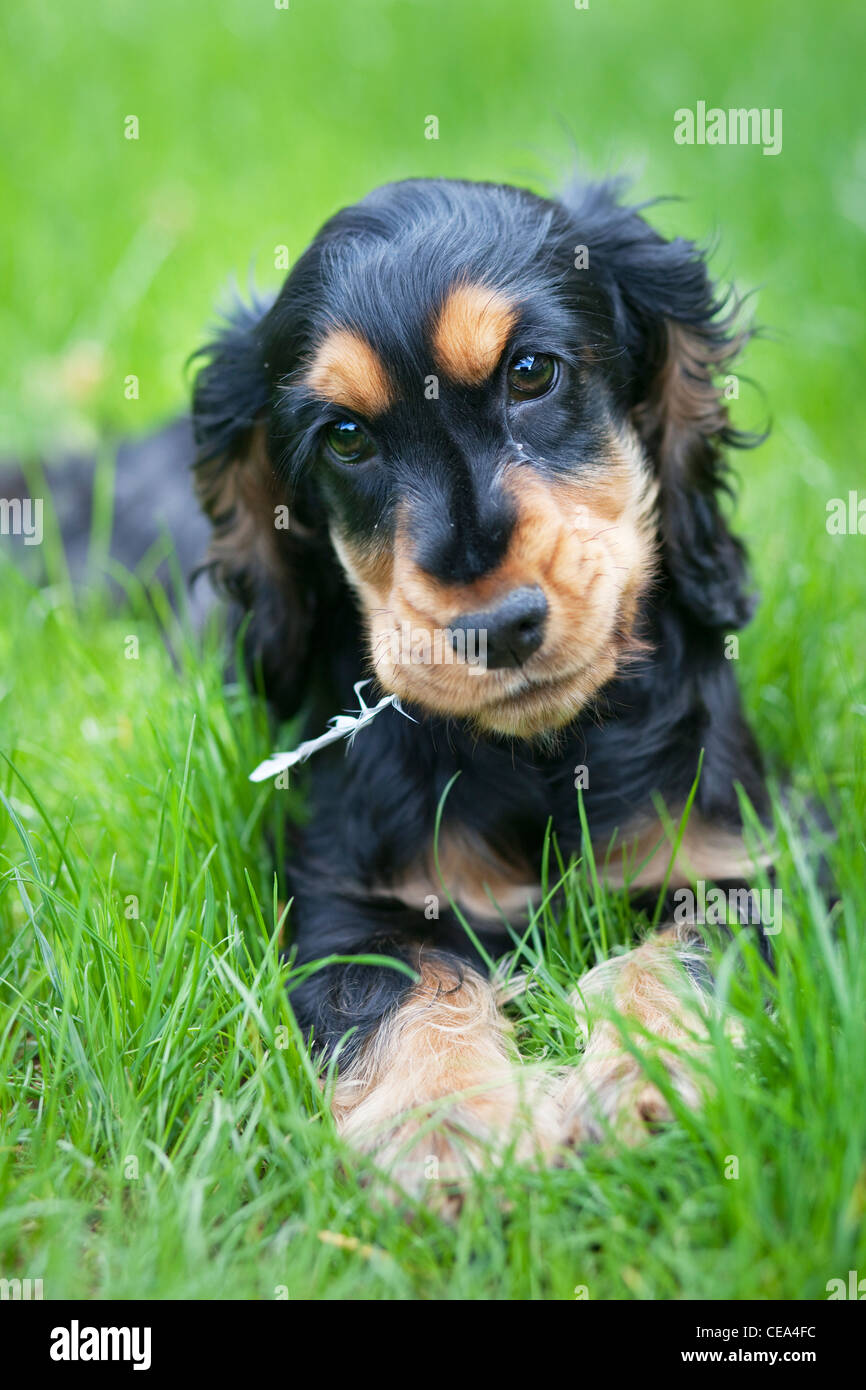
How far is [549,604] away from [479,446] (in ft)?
1.30

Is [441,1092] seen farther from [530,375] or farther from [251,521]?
[251,521]

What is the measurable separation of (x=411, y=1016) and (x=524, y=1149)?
39 cm

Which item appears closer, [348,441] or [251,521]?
[348,441]

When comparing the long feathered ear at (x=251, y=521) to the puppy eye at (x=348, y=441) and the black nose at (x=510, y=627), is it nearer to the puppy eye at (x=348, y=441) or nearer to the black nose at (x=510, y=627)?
the puppy eye at (x=348, y=441)

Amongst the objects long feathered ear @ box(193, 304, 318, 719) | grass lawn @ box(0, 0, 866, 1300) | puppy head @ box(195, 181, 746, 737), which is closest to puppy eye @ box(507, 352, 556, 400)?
puppy head @ box(195, 181, 746, 737)

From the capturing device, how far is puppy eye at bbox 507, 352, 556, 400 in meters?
2.49

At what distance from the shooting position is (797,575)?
3760 mm

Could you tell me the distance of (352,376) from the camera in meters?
2.47

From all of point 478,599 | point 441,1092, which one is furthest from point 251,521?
point 441,1092

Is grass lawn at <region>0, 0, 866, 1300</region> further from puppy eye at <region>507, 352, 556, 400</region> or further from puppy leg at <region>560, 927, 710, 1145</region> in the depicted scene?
puppy eye at <region>507, 352, 556, 400</region>

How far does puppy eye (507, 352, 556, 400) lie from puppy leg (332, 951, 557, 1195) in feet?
3.91

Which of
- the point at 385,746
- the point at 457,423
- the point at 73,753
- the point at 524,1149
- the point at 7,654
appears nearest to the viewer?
the point at 524,1149
